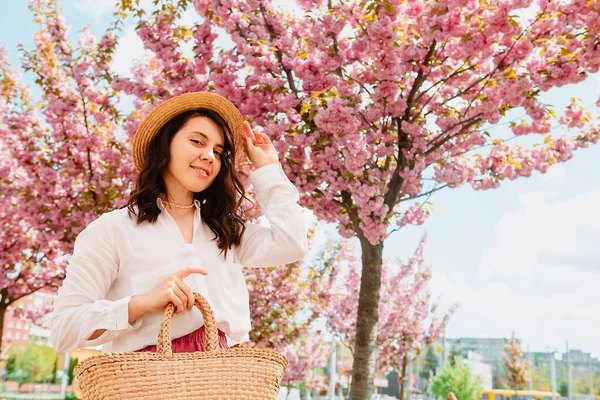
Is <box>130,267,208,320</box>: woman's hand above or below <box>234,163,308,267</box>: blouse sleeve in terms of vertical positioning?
below

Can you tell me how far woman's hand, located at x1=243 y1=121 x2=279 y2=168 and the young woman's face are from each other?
126mm

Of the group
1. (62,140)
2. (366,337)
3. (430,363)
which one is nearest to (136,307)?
(366,337)

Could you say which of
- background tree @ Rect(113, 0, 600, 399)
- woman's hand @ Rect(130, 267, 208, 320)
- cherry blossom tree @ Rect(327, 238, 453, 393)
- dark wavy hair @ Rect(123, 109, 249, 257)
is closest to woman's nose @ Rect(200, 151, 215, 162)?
dark wavy hair @ Rect(123, 109, 249, 257)

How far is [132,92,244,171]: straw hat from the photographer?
2084 millimetres

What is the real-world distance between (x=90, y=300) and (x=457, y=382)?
39.4m

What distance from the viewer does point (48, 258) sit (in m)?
11.9

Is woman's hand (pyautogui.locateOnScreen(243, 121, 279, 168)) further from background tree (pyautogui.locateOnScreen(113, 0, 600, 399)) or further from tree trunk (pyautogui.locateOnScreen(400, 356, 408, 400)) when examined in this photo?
tree trunk (pyautogui.locateOnScreen(400, 356, 408, 400))

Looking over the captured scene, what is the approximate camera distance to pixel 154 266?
1813 mm

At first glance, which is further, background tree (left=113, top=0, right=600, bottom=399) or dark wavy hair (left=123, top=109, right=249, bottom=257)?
background tree (left=113, top=0, right=600, bottom=399)

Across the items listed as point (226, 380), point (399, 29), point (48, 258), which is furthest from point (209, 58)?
point (48, 258)

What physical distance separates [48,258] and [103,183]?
14.9 feet

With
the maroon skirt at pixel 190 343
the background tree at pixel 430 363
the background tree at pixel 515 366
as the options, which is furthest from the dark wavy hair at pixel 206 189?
the background tree at pixel 430 363

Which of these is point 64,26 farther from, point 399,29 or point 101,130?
point 399,29

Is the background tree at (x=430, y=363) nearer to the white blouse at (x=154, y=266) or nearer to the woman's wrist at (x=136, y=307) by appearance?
the white blouse at (x=154, y=266)
